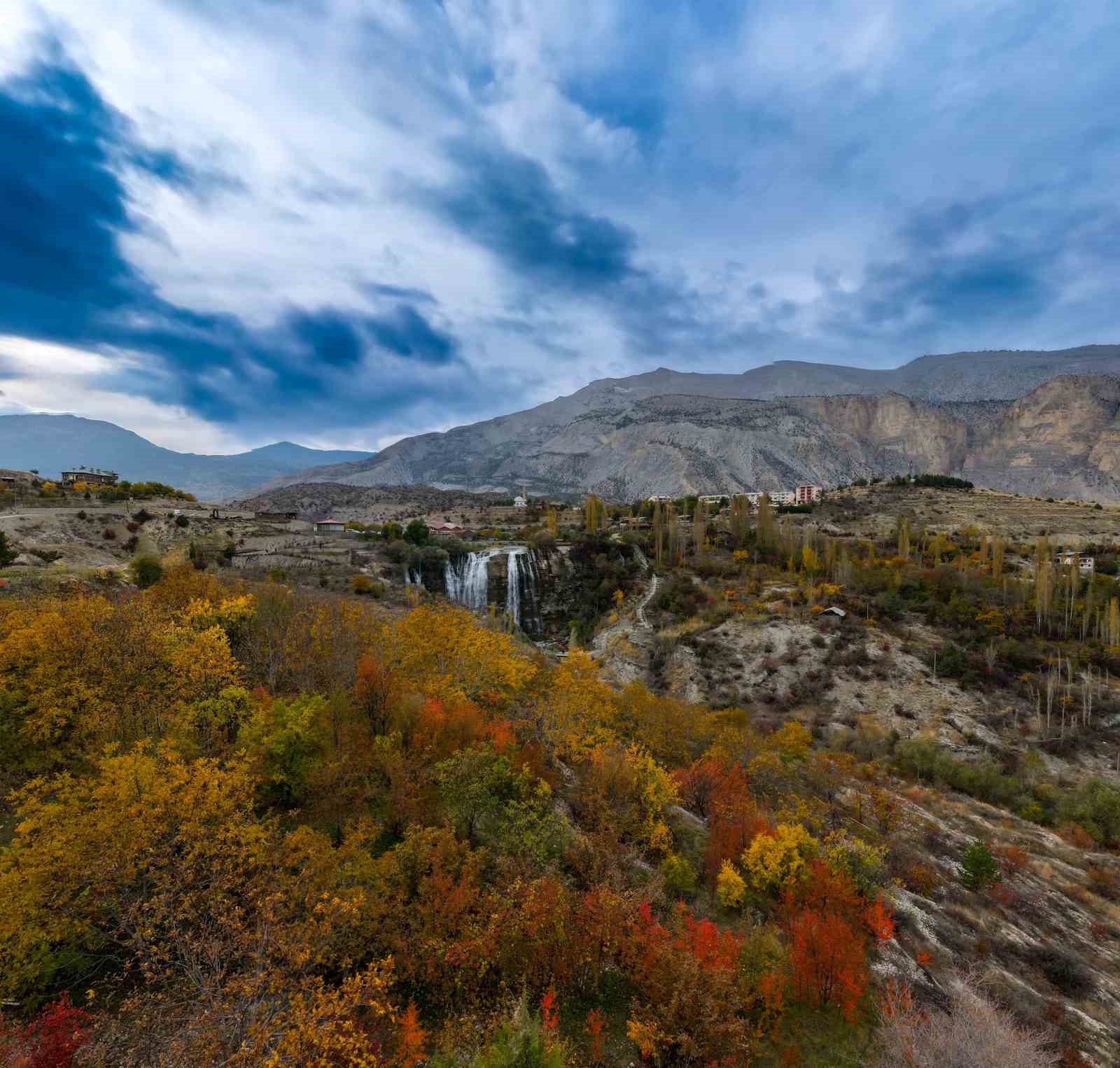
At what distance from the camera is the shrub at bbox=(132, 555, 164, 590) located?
1179 inches

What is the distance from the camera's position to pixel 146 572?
30.0 meters

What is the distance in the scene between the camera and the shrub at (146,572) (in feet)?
98.2

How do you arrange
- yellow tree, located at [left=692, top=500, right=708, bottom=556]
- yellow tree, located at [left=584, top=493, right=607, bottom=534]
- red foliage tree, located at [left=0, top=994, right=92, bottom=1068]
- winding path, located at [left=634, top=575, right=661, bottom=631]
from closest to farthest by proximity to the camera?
red foliage tree, located at [left=0, top=994, right=92, bottom=1068] < winding path, located at [left=634, top=575, right=661, bottom=631] < yellow tree, located at [left=692, top=500, right=708, bottom=556] < yellow tree, located at [left=584, top=493, right=607, bottom=534]

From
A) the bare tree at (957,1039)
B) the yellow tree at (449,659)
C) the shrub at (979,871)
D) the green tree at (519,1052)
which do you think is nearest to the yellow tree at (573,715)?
the yellow tree at (449,659)

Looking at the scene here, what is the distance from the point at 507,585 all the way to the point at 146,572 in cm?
3942

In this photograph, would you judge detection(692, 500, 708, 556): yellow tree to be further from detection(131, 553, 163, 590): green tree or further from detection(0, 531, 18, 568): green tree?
detection(0, 531, 18, 568): green tree

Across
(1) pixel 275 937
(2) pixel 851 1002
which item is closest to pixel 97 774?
(1) pixel 275 937

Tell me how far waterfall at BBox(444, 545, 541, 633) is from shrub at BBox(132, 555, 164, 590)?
32656 millimetres

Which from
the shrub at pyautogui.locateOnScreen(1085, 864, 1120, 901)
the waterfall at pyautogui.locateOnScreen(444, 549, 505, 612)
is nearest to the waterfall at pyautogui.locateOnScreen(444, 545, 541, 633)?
the waterfall at pyautogui.locateOnScreen(444, 549, 505, 612)

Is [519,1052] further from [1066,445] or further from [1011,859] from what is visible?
[1066,445]

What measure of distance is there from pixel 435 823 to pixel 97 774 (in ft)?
25.3

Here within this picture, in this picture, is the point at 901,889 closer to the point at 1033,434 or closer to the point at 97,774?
the point at 97,774

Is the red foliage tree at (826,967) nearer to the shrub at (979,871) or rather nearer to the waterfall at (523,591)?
the shrub at (979,871)

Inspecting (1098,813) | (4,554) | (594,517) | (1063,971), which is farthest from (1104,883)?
(594,517)
